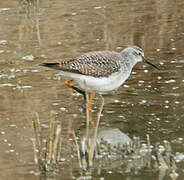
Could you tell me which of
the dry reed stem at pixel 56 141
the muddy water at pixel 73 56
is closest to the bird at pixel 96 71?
the muddy water at pixel 73 56

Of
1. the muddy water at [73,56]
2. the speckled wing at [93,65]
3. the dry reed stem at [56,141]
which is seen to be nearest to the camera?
the dry reed stem at [56,141]

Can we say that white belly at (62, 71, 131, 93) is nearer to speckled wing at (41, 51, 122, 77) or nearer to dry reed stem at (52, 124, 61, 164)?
speckled wing at (41, 51, 122, 77)

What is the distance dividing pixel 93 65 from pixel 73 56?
260cm

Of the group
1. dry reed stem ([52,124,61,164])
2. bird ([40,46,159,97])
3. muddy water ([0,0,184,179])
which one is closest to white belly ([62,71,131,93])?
bird ([40,46,159,97])

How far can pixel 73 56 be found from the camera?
11.0 m

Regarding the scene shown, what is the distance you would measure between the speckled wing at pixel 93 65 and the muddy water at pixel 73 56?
584mm

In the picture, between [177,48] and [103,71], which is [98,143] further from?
[177,48]

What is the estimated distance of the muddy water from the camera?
7.74 metres

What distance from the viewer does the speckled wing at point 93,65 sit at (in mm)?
8398

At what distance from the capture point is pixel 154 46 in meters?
11.6

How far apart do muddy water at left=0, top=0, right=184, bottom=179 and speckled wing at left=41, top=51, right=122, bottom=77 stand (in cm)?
58

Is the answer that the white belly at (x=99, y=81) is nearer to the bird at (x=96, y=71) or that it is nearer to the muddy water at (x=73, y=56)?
the bird at (x=96, y=71)

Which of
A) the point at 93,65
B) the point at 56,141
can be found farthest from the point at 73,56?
the point at 56,141

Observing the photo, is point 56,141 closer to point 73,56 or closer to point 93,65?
point 93,65
